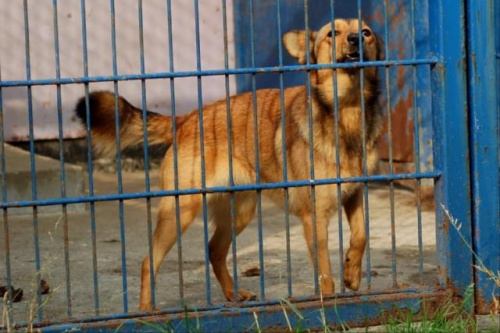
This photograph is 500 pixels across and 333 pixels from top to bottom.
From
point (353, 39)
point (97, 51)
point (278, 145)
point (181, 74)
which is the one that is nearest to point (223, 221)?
point (278, 145)

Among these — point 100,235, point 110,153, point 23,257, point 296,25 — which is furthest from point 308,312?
point 296,25

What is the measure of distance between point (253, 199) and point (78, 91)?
14.4 feet

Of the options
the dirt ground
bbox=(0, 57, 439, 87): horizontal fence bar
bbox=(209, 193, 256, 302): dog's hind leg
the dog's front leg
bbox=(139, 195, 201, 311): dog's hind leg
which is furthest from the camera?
bbox=(209, 193, 256, 302): dog's hind leg

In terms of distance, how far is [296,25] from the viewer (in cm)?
909

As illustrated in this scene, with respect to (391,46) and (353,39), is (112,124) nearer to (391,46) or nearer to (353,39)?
(353,39)

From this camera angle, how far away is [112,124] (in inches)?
186

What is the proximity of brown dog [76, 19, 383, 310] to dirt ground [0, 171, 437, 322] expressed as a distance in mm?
301

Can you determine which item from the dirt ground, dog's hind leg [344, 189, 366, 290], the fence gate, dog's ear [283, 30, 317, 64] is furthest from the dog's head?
A: the dirt ground

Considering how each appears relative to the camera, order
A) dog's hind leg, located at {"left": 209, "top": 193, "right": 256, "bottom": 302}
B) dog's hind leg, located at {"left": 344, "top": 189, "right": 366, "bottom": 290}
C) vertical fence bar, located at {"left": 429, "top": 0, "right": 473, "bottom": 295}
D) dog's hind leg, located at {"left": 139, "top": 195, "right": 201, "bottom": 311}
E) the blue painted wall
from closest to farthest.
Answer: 1. vertical fence bar, located at {"left": 429, "top": 0, "right": 473, "bottom": 295}
2. dog's hind leg, located at {"left": 139, "top": 195, "right": 201, "bottom": 311}
3. dog's hind leg, located at {"left": 344, "top": 189, "right": 366, "bottom": 290}
4. dog's hind leg, located at {"left": 209, "top": 193, "right": 256, "bottom": 302}
5. the blue painted wall

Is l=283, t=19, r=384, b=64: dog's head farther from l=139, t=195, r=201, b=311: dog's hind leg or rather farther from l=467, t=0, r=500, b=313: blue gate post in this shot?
l=139, t=195, r=201, b=311: dog's hind leg

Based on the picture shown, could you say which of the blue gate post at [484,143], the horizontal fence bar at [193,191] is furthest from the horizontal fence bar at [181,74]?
the horizontal fence bar at [193,191]

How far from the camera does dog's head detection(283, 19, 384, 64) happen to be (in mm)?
4801

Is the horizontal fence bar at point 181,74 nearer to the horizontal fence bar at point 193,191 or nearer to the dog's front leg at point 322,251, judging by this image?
the horizontal fence bar at point 193,191

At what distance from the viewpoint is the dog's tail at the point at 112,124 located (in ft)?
15.0
